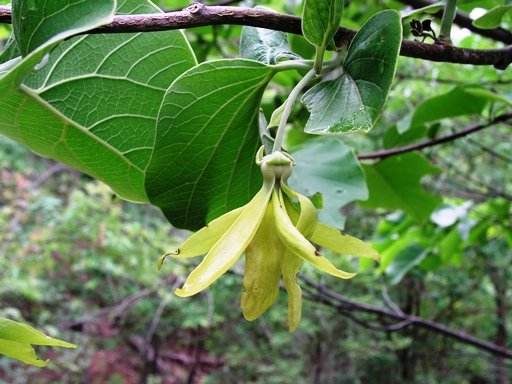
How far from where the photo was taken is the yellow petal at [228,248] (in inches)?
11.4

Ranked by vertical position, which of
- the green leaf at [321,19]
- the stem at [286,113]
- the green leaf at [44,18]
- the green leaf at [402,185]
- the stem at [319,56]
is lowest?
the green leaf at [402,185]

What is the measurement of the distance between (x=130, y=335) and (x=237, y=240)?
203 inches

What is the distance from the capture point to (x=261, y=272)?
329mm

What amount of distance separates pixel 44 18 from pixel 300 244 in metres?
0.26

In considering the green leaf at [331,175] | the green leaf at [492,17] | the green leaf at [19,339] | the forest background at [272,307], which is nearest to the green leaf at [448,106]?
the green leaf at [331,175]

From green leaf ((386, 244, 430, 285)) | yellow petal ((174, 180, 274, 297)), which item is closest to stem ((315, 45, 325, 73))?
yellow petal ((174, 180, 274, 297))

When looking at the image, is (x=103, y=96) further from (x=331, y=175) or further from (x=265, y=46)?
(x=331, y=175)

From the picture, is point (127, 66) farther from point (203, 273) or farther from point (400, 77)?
point (400, 77)

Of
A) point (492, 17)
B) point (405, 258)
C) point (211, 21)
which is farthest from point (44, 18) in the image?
point (405, 258)

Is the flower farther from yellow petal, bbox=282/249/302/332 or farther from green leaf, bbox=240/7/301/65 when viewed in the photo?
green leaf, bbox=240/7/301/65

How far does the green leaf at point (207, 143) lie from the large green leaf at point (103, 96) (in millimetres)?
65

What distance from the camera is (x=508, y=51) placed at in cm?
47

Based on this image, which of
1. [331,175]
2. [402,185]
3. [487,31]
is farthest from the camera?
Result: [402,185]

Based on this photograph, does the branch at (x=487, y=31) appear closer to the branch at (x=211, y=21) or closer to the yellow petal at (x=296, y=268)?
the branch at (x=211, y=21)
